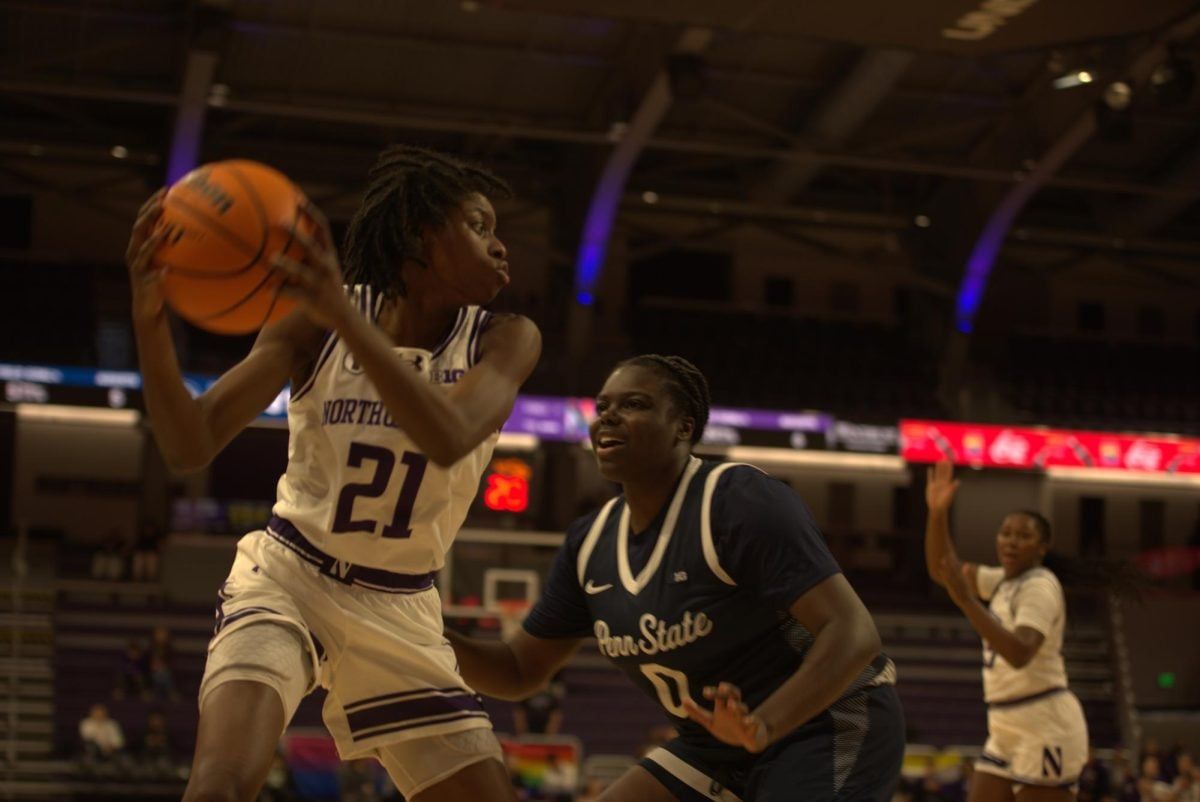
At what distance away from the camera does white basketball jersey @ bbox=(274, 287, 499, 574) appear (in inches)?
141

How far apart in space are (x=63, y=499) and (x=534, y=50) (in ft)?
36.7

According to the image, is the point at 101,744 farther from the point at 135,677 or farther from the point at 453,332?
the point at 453,332

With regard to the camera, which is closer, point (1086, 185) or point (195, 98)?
point (195, 98)

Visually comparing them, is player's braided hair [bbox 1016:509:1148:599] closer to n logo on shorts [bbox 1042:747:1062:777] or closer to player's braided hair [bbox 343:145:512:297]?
n logo on shorts [bbox 1042:747:1062:777]

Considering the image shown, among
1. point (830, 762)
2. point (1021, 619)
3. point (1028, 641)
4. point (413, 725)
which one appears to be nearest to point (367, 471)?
point (413, 725)

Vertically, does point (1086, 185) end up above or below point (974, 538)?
above

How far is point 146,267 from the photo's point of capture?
322 cm

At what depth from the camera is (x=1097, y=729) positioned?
20.9m

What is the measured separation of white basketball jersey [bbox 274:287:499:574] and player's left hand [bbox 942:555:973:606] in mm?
2996

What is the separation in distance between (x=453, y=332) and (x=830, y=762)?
56.0 inches

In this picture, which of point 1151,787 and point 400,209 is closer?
point 400,209

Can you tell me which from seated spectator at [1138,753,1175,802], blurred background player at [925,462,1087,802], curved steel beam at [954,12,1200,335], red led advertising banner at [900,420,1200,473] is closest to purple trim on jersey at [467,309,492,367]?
blurred background player at [925,462,1087,802]

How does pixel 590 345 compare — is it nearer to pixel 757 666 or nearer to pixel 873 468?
pixel 873 468

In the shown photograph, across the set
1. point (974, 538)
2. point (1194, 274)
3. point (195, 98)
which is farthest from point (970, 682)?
point (195, 98)
